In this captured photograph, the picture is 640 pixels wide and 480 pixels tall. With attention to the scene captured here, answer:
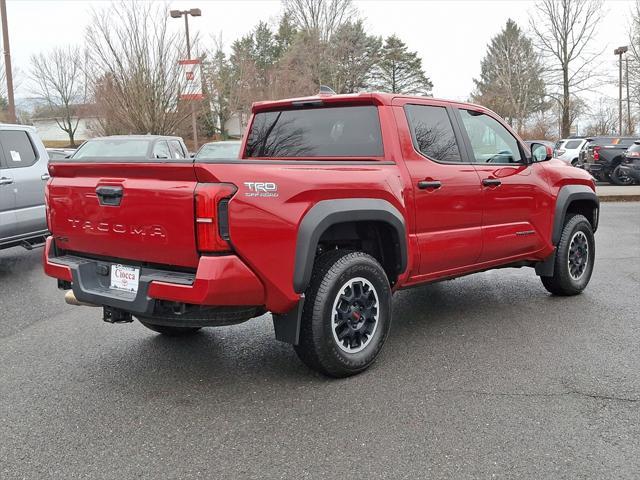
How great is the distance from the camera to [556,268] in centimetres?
597

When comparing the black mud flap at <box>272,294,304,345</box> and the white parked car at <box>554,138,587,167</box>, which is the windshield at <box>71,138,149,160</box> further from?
the white parked car at <box>554,138,587,167</box>

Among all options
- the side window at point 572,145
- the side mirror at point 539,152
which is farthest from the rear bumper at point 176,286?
the side window at point 572,145

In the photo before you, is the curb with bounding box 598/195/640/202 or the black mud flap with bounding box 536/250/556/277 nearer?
the black mud flap with bounding box 536/250/556/277

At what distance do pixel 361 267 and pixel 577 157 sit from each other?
2476cm

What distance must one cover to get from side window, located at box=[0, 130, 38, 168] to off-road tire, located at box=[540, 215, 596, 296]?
20.9ft

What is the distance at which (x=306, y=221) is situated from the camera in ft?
12.1

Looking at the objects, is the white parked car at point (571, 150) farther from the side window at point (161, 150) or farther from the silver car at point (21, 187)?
the silver car at point (21, 187)

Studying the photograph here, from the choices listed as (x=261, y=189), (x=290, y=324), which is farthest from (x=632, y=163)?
(x=261, y=189)

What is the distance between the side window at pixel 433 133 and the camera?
15.3 ft

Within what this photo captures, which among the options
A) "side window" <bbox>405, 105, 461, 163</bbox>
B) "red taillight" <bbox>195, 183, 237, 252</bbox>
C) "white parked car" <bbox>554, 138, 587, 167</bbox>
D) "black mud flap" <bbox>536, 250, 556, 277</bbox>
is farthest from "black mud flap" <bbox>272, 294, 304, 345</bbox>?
"white parked car" <bbox>554, 138, 587, 167</bbox>

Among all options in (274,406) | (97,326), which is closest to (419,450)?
(274,406)

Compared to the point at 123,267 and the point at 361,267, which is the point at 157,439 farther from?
the point at 361,267

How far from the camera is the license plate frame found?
12.2ft

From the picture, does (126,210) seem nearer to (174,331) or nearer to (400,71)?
(174,331)
